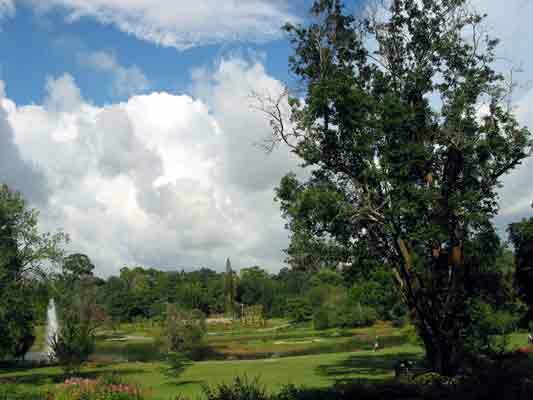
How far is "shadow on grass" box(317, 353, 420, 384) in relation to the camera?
26.1 meters

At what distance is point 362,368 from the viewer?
30.7 metres

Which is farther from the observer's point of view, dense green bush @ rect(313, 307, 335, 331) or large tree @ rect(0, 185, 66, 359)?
dense green bush @ rect(313, 307, 335, 331)

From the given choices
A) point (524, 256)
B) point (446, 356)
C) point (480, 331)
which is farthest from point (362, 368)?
point (524, 256)

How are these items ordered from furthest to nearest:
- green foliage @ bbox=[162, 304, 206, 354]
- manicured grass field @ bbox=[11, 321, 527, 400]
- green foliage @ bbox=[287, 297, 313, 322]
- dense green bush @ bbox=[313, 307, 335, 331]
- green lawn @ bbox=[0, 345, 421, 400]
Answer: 1. green foliage @ bbox=[287, 297, 313, 322]
2. dense green bush @ bbox=[313, 307, 335, 331]
3. green foliage @ bbox=[162, 304, 206, 354]
4. manicured grass field @ bbox=[11, 321, 527, 400]
5. green lawn @ bbox=[0, 345, 421, 400]

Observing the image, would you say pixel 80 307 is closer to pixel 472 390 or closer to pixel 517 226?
pixel 517 226

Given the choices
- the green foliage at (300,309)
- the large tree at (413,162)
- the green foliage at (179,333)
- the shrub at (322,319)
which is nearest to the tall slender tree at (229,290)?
the green foliage at (300,309)

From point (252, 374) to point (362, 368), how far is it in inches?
243

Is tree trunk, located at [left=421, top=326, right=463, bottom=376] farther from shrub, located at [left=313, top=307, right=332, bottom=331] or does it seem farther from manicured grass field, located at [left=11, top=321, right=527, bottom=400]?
shrub, located at [left=313, top=307, right=332, bottom=331]

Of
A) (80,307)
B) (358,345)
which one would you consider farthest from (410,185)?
(80,307)

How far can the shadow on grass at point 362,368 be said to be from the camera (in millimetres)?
26052

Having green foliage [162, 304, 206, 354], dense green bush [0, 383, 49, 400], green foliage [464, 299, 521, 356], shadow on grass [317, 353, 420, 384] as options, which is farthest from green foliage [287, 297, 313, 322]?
dense green bush [0, 383, 49, 400]

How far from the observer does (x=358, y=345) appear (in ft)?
176

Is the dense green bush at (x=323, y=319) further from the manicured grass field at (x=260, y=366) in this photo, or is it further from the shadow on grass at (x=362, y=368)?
the shadow on grass at (x=362, y=368)

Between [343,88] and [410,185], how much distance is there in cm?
480
